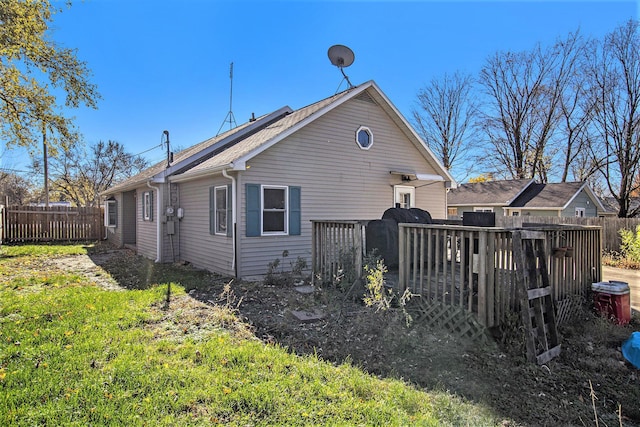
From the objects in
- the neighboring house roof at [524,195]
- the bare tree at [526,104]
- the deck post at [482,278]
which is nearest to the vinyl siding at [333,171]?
the deck post at [482,278]

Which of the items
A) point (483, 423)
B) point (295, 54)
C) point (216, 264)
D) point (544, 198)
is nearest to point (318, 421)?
point (483, 423)

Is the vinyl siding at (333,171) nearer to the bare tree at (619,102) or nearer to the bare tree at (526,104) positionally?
the bare tree at (619,102)

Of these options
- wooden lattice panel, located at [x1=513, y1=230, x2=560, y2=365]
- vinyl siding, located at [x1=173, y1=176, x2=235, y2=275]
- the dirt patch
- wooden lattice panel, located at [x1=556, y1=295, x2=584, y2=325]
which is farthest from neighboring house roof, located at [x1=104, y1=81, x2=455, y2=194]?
wooden lattice panel, located at [x1=556, y1=295, x2=584, y2=325]

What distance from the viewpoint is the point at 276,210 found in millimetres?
8773

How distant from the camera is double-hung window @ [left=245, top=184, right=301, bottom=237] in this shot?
27.6ft

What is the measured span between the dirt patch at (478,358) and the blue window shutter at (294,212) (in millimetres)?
2968

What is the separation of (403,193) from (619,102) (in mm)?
19358

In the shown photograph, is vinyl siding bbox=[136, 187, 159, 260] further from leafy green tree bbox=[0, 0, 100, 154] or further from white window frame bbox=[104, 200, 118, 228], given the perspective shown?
white window frame bbox=[104, 200, 118, 228]

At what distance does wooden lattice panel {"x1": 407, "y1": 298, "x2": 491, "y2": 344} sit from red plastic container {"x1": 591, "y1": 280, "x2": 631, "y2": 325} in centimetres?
243

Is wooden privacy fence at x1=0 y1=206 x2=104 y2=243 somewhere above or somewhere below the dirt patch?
above

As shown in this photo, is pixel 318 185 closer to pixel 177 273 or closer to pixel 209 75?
pixel 177 273

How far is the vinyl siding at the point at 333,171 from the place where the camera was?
336 inches

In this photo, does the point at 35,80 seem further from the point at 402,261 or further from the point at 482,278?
the point at 482,278

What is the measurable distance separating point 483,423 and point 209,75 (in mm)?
15922
